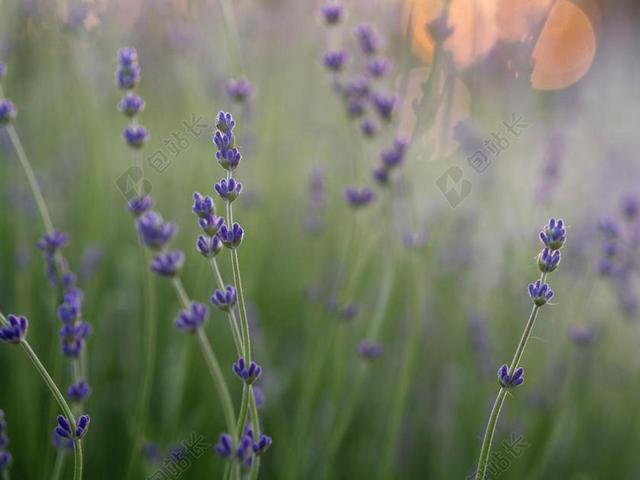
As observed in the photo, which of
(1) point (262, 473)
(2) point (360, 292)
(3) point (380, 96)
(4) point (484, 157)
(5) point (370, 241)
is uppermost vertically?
(3) point (380, 96)

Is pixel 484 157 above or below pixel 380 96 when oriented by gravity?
below

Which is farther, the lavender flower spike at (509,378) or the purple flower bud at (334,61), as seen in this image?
the purple flower bud at (334,61)

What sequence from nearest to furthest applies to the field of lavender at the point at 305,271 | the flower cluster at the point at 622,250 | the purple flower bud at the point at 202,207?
1. the purple flower bud at the point at 202,207
2. the field of lavender at the point at 305,271
3. the flower cluster at the point at 622,250

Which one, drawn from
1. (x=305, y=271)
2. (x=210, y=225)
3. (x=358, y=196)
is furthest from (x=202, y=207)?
(x=305, y=271)

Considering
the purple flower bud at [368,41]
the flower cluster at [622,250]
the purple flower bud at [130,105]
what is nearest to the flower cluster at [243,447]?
the purple flower bud at [130,105]

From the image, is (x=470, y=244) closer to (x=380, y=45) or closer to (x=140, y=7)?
(x=380, y=45)

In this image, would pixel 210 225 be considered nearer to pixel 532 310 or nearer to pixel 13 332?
pixel 13 332

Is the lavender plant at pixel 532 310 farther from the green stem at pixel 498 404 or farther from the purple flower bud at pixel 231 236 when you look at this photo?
the purple flower bud at pixel 231 236

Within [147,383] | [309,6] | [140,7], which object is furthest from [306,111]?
[147,383]
